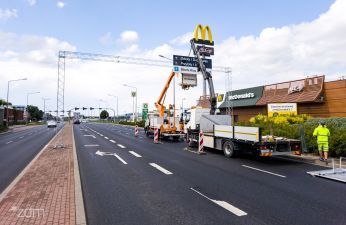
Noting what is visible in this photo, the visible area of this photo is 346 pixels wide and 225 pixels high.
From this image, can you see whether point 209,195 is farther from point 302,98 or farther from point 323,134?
point 302,98

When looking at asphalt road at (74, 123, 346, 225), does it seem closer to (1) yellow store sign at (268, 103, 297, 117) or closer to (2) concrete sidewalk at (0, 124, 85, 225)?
(2) concrete sidewalk at (0, 124, 85, 225)

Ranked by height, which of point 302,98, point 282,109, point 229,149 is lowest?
point 229,149

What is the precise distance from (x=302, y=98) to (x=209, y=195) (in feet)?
80.8

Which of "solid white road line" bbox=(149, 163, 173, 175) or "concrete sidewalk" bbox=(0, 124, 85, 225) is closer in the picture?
"concrete sidewalk" bbox=(0, 124, 85, 225)

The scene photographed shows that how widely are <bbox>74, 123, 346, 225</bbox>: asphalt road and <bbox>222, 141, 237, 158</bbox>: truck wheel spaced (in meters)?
2.51

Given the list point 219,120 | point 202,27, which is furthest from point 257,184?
point 202,27

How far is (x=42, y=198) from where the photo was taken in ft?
23.4

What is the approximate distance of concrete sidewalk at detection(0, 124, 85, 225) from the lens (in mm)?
5766

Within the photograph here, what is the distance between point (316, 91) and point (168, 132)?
47.6 feet

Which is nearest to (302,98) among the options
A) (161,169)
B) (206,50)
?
(206,50)

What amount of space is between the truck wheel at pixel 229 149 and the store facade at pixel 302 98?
1459 cm

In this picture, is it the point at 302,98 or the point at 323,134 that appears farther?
the point at 302,98

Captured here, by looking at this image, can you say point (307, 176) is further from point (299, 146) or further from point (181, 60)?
point (181, 60)

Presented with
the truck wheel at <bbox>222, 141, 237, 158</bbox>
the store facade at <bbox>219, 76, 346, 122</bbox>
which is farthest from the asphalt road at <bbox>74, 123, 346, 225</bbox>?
the store facade at <bbox>219, 76, 346, 122</bbox>
